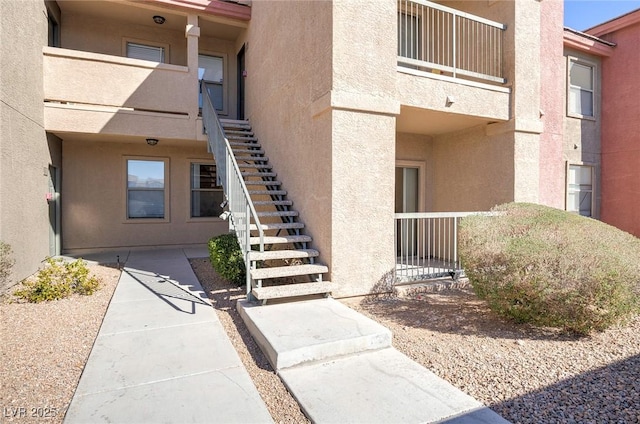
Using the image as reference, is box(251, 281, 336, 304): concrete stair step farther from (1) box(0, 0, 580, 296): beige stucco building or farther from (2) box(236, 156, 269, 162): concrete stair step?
(2) box(236, 156, 269, 162): concrete stair step

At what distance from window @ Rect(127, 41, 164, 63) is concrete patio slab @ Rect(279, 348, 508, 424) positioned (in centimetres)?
1019

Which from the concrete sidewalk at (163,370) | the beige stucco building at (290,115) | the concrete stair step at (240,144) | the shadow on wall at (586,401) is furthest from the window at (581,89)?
the concrete sidewalk at (163,370)

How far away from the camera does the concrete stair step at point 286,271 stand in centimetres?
509

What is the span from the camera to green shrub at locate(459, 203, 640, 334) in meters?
3.87

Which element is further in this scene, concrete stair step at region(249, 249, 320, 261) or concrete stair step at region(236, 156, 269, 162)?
concrete stair step at region(236, 156, 269, 162)

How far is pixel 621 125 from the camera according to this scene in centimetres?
1051

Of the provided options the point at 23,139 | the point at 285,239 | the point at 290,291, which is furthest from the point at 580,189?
the point at 23,139

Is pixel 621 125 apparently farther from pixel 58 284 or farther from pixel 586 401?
pixel 58 284

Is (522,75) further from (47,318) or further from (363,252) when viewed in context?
(47,318)

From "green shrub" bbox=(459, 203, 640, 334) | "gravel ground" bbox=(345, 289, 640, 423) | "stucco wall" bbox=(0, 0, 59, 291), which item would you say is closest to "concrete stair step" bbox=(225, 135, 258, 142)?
"stucco wall" bbox=(0, 0, 59, 291)

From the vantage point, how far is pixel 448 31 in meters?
8.59

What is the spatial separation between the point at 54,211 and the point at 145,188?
2.20 metres

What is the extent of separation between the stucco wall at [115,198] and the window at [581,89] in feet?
35.0

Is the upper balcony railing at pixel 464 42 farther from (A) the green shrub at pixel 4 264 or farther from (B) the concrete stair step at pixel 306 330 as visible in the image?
(A) the green shrub at pixel 4 264
